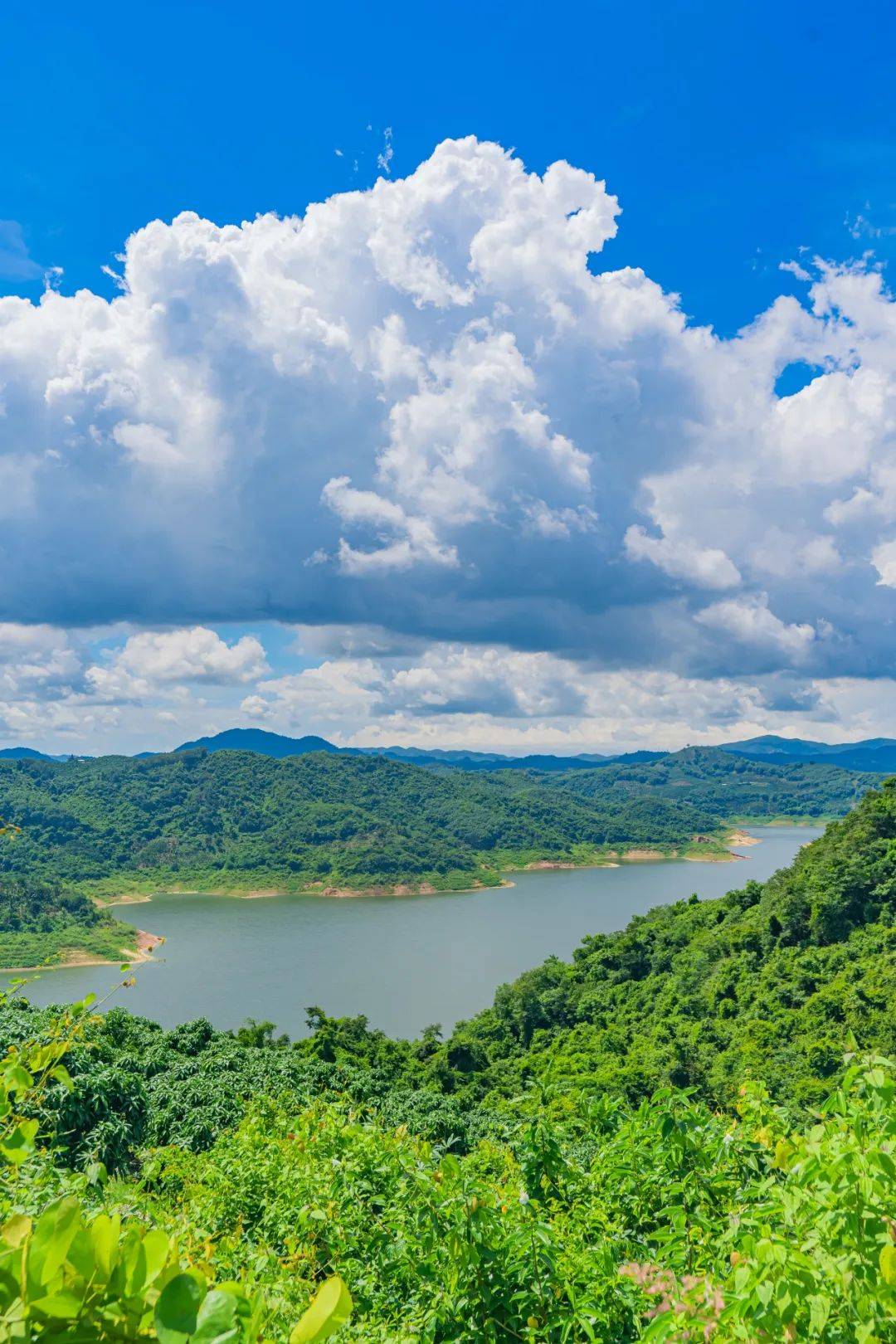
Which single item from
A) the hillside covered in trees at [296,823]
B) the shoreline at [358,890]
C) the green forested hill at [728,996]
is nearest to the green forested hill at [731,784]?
the hillside covered in trees at [296,823]

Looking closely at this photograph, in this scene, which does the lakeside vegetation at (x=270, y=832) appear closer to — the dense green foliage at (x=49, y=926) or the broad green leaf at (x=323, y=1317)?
the dense green foliage at (x=49, y=926)

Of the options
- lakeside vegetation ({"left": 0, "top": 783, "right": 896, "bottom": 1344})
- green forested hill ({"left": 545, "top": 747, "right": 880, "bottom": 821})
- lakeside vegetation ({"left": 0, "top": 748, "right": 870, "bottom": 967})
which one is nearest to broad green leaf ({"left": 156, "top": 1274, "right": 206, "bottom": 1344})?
lakeside vegetation ({"left": 0, "top": 783, "right": 896, "bottom": 1344})

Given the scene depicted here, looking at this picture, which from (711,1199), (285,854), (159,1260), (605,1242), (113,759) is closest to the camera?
(159,1260)

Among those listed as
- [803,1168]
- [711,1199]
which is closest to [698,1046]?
[711,1199]

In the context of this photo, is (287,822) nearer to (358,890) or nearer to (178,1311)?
(358,890)

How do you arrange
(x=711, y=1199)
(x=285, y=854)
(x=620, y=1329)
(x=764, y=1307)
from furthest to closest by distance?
(x=285, y=854)
(x=711, y=1199)
(x=620, y=1329)
(x=764, y=1307)

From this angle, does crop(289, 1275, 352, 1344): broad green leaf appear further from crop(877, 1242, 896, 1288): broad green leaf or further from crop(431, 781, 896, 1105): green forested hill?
crop(431, 781, 896, 1105): green forested hill

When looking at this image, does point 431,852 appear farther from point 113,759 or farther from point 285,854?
point 113,759
